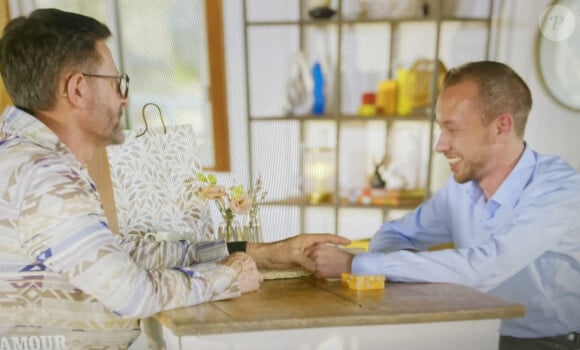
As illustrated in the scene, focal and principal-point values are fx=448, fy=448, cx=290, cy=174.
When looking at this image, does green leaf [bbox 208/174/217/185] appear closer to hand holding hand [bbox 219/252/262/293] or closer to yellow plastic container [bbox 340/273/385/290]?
hand holding hand [bbox 219/252/262/293]

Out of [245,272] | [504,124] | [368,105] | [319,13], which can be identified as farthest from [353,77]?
[245,272]

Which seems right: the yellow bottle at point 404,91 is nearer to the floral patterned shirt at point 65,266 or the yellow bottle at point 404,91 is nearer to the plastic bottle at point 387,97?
the plastic bottle at point 387,97

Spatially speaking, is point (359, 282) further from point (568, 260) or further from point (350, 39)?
point (350, 39)

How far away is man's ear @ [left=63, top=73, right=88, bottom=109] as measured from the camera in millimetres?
607

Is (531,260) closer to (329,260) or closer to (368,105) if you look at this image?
(329,260)

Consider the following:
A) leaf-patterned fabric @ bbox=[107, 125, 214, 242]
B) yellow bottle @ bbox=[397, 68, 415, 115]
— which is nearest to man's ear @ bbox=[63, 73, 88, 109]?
leaf-patterned fabric @ bbox=[107, 125, 214, 242]

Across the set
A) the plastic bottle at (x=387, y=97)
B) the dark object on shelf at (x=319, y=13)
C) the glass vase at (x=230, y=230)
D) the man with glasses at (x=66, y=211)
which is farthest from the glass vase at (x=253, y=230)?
the plastic bottle at (x=387, y=97)

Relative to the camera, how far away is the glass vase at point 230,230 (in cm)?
80

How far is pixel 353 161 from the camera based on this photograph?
2.09 m

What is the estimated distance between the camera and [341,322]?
58 cm

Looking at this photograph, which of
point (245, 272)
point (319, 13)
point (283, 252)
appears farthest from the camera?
point (319, 13)

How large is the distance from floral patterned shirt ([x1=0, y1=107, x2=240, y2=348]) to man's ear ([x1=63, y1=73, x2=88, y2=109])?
5 cm

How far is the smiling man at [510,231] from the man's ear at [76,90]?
445mm

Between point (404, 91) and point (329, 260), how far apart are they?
135 centimetres
